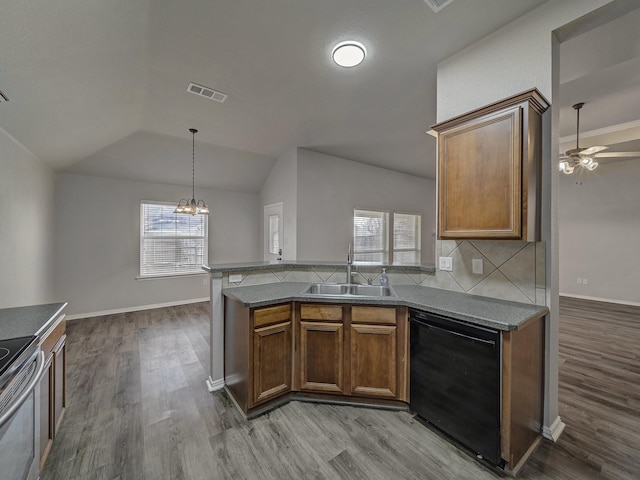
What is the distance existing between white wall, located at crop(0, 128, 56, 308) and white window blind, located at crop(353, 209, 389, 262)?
464 centimetres

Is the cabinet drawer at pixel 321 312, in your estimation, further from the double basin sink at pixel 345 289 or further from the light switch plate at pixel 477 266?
the light switch plate at pixel 477 266

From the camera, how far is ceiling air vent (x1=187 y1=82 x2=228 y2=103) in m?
2.85

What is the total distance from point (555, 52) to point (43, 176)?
591cm

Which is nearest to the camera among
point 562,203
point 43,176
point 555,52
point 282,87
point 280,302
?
point 555,52

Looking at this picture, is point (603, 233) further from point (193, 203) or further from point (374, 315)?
point (193, 203)

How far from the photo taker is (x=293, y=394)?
2299mm

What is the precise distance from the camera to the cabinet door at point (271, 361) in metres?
2.08

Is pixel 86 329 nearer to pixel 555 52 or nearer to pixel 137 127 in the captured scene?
pixel 137 127

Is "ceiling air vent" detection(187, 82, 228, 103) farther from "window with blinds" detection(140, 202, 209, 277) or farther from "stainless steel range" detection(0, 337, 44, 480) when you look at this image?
"window with blinds" detection(140, 202, 209, 277)

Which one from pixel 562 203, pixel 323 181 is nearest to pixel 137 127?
pixel 323 181

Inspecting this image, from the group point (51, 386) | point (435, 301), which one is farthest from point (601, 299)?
point (51, 386)

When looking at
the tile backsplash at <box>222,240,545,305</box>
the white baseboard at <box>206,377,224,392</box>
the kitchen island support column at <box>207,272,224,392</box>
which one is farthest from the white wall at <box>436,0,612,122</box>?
the white baseboard at <box>206,377,224,392</box>

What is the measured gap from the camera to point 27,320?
1671 millimetres

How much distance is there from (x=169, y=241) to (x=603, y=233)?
8.99 m
